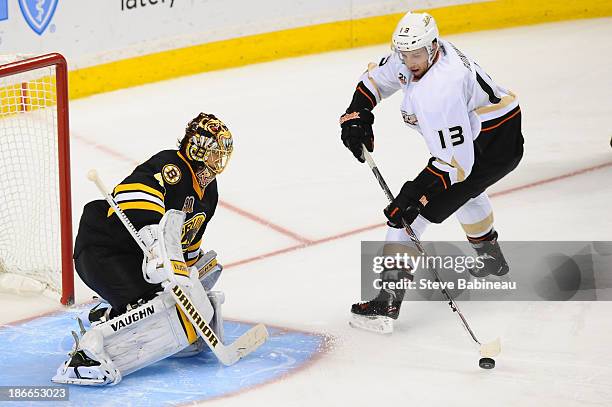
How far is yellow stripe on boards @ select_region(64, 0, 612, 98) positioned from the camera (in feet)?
23.6

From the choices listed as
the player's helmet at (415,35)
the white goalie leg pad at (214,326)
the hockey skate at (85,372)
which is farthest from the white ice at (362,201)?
the player's helmet at (415,35)

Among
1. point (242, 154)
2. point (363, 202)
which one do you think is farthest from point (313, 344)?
point (242, 154)

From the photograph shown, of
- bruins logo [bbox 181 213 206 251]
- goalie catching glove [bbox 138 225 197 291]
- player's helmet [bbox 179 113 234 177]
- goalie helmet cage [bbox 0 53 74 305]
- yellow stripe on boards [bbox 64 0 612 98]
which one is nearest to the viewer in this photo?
goalie catching glove [bbox 138 225 197 291]

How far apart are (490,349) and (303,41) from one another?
4.10 m

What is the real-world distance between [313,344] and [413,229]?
1.77 ft

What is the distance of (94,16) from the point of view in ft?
22.7

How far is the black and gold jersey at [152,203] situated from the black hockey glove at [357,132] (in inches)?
21.7

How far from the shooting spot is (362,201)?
5566 mm

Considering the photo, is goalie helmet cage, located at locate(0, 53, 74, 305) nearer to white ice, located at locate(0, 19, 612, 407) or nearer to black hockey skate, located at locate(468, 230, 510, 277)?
white ice, located at locate(0, 19, 612, 407)

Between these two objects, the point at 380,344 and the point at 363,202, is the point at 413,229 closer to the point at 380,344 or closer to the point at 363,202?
the point at 380,344

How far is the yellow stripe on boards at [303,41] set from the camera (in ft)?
23.6
